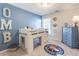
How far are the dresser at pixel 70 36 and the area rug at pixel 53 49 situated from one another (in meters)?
0.16

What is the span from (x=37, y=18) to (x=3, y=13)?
57cm

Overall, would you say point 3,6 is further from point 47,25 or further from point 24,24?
point 47,25

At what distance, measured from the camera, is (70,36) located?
185 cm

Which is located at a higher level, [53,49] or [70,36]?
[70,36]

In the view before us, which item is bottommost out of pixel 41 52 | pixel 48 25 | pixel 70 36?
pixel 41 52

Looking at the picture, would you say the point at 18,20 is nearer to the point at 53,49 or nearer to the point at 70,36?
the point at 53,49

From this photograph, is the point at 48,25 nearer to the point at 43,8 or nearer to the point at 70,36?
the point at 43,8

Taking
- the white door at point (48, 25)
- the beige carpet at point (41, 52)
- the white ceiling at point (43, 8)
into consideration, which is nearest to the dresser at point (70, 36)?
the beige carpet at point (41, 52)

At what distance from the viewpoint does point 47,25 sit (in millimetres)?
1878

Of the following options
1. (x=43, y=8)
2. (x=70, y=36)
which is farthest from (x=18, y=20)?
(x=70, y=36)

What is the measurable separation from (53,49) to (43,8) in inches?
28.7

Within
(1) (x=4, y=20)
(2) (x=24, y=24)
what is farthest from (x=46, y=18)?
(1) (x=4, y=20)

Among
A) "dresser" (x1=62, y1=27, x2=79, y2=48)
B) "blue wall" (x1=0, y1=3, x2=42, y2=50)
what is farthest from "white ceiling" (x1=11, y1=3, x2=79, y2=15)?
"dresser" (x1=62, y1=27, x2=79, y2=48)

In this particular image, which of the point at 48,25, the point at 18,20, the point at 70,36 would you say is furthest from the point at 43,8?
the point at 70,36
